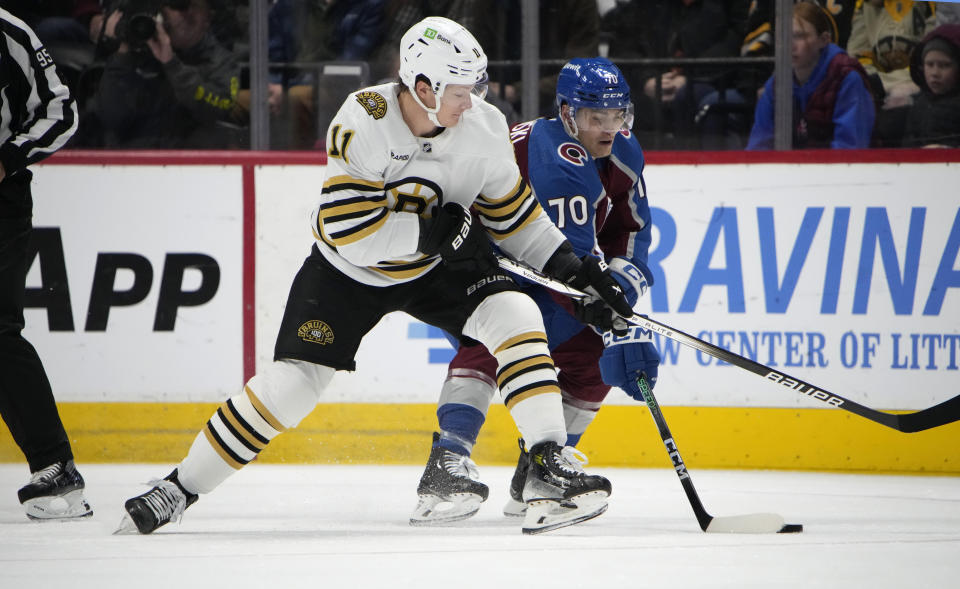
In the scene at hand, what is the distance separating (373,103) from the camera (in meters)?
2.64

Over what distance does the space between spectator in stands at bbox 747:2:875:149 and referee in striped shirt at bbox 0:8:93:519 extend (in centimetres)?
251

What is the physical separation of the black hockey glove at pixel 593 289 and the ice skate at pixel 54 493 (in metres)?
1.27

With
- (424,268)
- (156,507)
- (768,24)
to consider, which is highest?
(768,24)

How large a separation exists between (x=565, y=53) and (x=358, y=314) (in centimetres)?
209

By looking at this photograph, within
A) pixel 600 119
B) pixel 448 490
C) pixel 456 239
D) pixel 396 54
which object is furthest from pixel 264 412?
pixel 396 54

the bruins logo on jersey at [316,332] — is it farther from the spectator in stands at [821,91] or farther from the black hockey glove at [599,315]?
the spectator in stands at [821,91]

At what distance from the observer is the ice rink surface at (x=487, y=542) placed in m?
2.11

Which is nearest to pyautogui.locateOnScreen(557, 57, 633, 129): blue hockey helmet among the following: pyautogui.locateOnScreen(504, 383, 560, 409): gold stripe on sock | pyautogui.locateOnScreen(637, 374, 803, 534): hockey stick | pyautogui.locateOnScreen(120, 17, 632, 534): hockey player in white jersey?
pyautogui.locateOnScreen(120, 17, 632, 534): hockey player in white jersey

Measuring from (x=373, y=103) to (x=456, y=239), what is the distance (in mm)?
361

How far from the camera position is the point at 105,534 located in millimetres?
2652

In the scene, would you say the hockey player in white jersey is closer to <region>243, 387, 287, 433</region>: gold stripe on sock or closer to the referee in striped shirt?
<region>243, 387, 287, 433</region>: gold stripe on sock

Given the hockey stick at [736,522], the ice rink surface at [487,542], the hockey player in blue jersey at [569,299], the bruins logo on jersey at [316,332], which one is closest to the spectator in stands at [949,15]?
the ice rink surface at [487,542]

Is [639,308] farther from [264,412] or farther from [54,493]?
[54,493]

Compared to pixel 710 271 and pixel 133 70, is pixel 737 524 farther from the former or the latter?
pixel 133 70
